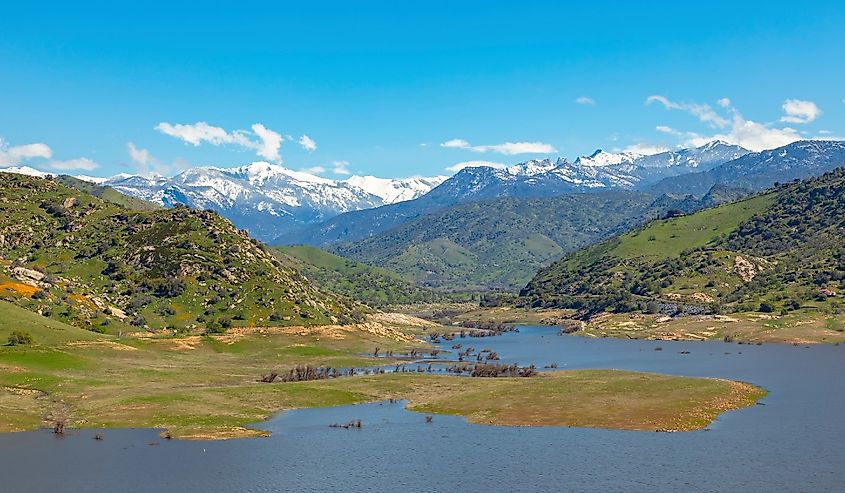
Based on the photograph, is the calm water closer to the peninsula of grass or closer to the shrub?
the peninsula of grass

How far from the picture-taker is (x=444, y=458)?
8400 centimetres

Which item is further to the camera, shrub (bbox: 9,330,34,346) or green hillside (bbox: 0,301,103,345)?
green hillside (bbox: 0,301,103,345)

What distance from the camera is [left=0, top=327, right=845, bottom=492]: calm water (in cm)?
7306

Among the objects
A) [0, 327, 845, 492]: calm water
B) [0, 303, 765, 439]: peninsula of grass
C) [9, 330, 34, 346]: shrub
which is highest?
[9, 330, 34, 346]: shrub

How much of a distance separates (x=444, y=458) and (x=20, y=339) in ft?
303

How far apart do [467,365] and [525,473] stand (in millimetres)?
95706

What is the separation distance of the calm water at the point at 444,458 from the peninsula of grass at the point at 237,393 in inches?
205

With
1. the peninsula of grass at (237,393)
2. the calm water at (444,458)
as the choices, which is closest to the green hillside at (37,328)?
the peninsula of grass at (237,393)

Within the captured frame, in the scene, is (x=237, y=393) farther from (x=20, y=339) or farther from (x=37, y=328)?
(x=37, y=328)

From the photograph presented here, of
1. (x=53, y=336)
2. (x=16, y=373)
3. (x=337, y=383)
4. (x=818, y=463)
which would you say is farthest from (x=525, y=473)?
(x=53, y=336)

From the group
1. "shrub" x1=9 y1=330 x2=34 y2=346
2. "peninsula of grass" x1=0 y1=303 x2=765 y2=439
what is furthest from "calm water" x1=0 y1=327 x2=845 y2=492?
"shrub" x1=9 y1=330 x2=34 y2=346

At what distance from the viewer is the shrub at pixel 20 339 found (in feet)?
452

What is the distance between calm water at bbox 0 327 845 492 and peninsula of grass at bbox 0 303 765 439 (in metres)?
5.22

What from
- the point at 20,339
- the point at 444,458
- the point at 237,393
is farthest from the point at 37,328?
the point at 444,458
